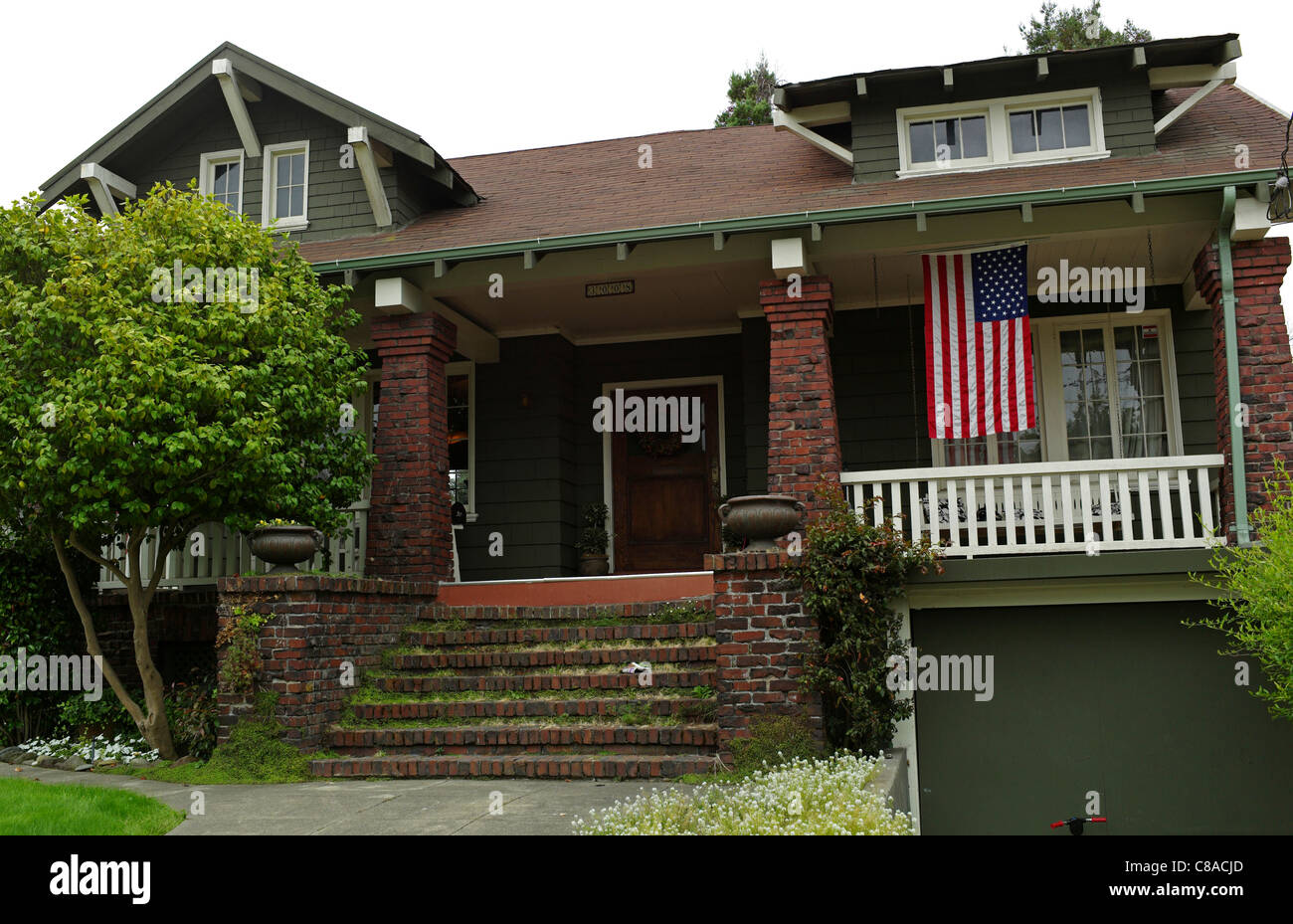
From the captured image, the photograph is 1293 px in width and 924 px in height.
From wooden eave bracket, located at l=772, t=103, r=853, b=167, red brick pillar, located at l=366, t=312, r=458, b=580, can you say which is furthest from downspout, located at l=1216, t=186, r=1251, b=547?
red brick pillar, located at l=366, t=312, r=458, b=580

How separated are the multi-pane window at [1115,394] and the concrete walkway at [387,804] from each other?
5834 millimetres

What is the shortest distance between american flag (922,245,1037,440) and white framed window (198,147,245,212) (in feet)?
23.1

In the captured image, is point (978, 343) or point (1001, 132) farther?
point (1001, 132)

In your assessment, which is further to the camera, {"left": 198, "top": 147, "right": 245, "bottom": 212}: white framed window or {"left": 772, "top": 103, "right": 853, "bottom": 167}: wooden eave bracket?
{"left": 198, "top": 147, "right": 245, "bottom": 212}: white framed window

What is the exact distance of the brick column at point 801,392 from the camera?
8.15 metres

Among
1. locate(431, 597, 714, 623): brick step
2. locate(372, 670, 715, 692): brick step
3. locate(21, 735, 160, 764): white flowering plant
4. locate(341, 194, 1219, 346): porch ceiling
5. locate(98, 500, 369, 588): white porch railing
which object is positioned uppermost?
locate(341, 194, 1219, 346): porch ceiling

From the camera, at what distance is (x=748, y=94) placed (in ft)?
79.1

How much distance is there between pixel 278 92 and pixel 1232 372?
888cm

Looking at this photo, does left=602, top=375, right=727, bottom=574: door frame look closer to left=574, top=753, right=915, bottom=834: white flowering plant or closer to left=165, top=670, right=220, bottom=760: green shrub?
left=165, top=670, right=220, bottom=760: green shrub

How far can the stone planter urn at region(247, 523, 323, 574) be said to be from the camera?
7.45 m

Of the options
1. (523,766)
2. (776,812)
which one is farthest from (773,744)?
(776,812)

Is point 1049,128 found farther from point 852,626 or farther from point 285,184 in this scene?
point 285,184

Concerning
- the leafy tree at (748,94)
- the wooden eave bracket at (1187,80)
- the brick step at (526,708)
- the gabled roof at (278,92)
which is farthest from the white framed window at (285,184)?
the leafy tree at (748,94)

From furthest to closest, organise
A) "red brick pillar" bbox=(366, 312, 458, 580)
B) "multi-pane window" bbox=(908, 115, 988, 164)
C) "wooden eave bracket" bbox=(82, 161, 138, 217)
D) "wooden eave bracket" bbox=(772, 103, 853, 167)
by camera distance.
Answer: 1. "wooden eave bracket" bbox=(82, 161, 138, 217)
2. "wooden eave bracket" bbox=(772, 103, 853, 167)
3. "multi-pane window" bbox=(908, 115, 988, 164)
4. "red brick pillar" bbox=(366, 312, 458, 580)
